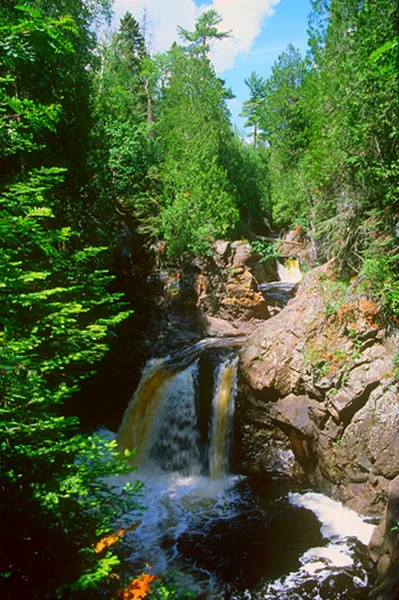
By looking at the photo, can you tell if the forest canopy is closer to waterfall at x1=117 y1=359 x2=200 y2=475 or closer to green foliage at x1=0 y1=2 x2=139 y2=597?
green foliage at x1=0 y1=2 x2=139 y2=597

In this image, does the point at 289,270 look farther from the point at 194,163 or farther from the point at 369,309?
the point at 369,309

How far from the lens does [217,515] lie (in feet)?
28.9

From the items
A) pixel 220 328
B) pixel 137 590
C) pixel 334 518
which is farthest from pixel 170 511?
pixel 220 328

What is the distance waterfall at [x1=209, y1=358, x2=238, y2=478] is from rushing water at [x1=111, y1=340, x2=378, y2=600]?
28mm

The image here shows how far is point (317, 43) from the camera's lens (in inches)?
572

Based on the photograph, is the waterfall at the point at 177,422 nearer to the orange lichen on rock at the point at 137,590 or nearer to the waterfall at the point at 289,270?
the orange lichen on rock at the point at 137,590

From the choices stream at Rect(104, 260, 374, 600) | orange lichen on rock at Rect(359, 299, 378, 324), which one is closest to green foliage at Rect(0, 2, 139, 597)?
stream at Rect(104, 260, 374, 600)

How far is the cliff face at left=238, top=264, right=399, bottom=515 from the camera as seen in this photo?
793cm

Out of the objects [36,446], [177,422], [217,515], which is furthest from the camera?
[177,422]

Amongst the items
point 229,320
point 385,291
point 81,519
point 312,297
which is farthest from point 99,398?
point 385,291

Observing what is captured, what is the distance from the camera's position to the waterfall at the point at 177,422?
434 inches

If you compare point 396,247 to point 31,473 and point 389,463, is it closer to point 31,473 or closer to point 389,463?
point 389,463

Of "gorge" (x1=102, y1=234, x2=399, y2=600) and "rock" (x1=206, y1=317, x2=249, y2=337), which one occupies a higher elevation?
"rock" (x1=206, y1=317, x2=249, y2=337)

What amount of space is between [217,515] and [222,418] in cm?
286
